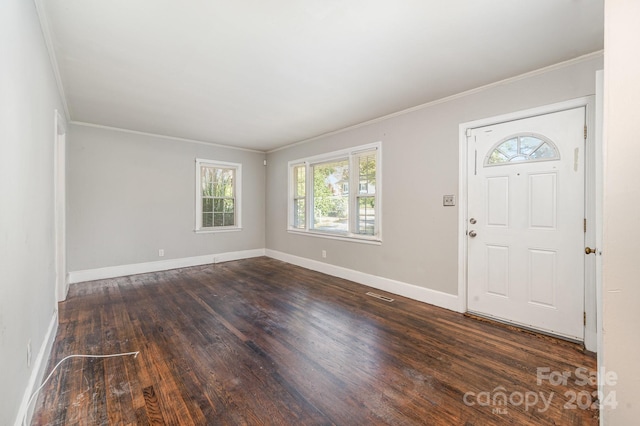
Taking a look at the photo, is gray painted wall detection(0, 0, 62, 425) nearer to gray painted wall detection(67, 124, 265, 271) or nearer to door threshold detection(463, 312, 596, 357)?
gray painted wall detection(67, 124, 265, 271)

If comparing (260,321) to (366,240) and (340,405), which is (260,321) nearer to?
(340,405)

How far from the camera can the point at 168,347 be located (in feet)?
7.93

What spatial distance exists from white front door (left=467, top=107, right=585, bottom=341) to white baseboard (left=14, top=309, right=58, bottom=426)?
3.82 m

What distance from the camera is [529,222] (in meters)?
2.78

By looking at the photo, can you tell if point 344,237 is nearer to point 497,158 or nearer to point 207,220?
point 497,158

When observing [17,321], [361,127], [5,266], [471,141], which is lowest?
[17,321]

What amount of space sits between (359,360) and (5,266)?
2274 mm

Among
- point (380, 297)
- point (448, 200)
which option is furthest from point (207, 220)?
point (448, 200)

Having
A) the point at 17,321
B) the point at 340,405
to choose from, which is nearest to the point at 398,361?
the point at 340,405

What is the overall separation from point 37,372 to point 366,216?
3916 millimetres

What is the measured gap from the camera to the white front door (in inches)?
99.3

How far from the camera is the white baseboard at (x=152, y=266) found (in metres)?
4.45

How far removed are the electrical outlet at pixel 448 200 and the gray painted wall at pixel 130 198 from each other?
4576 millimetres

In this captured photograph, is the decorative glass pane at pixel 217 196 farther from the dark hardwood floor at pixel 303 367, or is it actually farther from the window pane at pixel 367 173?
the window pane at pixel 367 173
